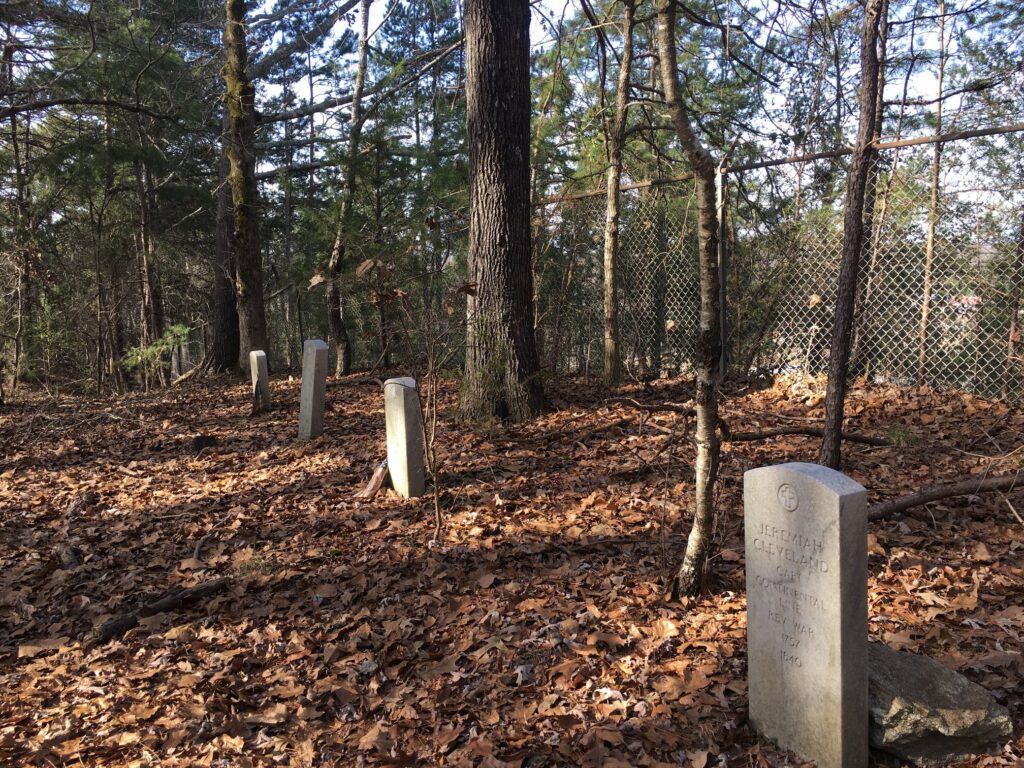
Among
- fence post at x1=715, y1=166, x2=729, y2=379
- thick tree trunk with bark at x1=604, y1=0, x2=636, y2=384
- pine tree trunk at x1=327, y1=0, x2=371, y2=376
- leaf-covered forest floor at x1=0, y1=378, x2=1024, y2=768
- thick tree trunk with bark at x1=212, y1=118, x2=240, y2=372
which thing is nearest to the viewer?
leaf-covered forest floor at x1=0, y1=378, x2=1024, y2=768

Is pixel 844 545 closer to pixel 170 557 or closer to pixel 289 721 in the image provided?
pixel 289 721

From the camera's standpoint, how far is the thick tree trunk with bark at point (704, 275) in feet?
10.5

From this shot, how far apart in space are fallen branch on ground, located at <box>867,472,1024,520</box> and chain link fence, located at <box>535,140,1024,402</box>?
116 cm

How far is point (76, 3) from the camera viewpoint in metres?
11.6

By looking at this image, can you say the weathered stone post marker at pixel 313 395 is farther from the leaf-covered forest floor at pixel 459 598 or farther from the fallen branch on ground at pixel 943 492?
the fallen branch on ground at pixel 943 492

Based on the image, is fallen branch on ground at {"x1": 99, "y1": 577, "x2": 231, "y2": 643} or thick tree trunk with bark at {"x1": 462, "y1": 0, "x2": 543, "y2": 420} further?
thick tree trunk with bark at {"x1": 462, "y1": 0, "x2": 543, "y2": 420}

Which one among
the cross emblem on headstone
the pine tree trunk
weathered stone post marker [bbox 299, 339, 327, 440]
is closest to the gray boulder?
the cross emblem on headstone

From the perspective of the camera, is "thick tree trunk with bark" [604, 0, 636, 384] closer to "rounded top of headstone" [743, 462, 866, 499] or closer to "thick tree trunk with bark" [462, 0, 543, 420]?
"thick tree trunk with bark" [462, 0, 543, 420]

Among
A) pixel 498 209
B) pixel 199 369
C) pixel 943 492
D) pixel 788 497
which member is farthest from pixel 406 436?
pixel 199 369

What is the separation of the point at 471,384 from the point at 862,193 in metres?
4.05

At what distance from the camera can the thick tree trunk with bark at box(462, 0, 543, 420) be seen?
6.72 m

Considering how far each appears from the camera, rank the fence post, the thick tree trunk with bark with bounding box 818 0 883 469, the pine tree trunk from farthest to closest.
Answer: the pine tree trunk < the fence post < the thick tree trunk with bark with bounding box 818 0 883 469

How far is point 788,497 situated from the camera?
8.16 ft

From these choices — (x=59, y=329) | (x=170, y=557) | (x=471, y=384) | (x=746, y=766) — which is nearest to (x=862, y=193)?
(x=746, y=766)
